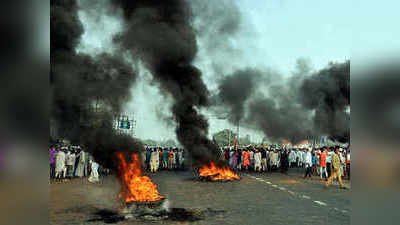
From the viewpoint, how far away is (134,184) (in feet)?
27.6

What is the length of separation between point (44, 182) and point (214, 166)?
54.4 feet

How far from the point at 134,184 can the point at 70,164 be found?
10.3 meters

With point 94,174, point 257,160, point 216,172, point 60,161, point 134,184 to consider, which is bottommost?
point 94,174

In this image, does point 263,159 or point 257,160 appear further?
point 263,159

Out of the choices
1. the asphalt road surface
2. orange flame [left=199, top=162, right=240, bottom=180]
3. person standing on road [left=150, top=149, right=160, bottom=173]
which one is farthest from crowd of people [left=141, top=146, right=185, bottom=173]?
the asphalt road surface

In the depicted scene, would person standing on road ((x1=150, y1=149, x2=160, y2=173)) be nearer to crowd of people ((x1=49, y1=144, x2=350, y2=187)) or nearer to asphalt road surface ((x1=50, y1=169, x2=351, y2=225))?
crowd of people ((x1=49, y1=144, x2=350, y2=187))

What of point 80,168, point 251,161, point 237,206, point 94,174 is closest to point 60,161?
point 94,174

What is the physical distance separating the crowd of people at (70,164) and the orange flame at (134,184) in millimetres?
6498

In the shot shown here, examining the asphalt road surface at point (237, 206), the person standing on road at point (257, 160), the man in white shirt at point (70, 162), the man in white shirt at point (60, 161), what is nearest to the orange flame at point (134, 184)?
the asphalt road surface at point (237, 206)

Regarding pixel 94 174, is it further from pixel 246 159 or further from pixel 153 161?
pixel 246 159

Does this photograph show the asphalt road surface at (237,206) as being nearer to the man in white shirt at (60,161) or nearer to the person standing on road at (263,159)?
the man in white shirt at (60,161)

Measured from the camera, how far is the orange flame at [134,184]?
834cm

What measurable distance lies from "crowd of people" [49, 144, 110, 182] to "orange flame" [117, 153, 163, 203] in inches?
256

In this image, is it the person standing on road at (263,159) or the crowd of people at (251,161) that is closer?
the crowd of people at (251,161)
